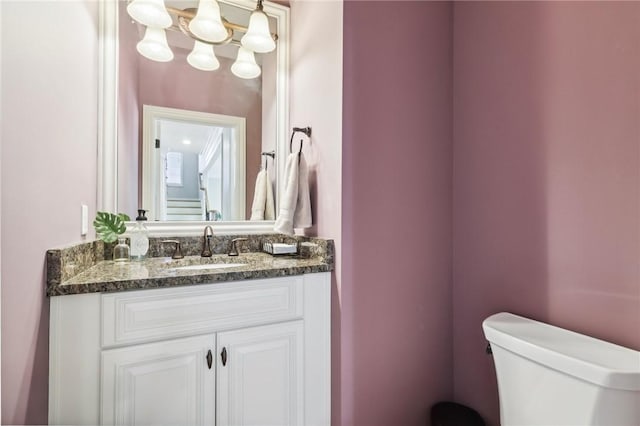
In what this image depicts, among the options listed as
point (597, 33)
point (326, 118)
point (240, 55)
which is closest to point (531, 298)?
point (597, 33)

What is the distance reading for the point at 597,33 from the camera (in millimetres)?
987

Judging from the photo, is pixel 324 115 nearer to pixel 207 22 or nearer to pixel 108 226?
pixel 207 22

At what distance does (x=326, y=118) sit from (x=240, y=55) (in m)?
0.73

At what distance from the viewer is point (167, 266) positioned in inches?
47.5

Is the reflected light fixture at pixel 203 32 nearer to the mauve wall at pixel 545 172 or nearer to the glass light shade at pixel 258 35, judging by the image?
the glass light shade at pixel 258 35

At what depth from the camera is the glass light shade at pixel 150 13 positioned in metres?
1.32

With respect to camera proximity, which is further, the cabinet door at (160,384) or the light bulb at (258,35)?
the light bulb at (258,35)

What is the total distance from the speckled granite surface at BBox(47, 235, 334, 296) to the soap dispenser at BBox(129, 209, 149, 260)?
1.7 inches

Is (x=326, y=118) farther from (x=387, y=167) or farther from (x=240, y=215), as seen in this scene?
(x=240, y=215)

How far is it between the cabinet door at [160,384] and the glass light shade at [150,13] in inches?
54.8

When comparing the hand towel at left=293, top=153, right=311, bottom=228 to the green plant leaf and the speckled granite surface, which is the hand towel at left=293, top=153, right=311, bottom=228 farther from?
the green plant leaf

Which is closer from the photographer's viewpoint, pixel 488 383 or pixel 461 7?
pixel 488 383

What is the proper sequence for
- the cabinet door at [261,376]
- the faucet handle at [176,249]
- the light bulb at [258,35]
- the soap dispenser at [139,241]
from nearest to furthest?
1. the cabinet door at [261,376]
2. the soap dispenser at [139,241]
3. the faucet handle at [176,249]
4. the light bulb at [258,35]

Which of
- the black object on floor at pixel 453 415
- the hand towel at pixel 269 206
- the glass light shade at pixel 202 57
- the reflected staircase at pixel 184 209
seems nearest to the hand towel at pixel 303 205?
the hand towel at pixel 269 206
